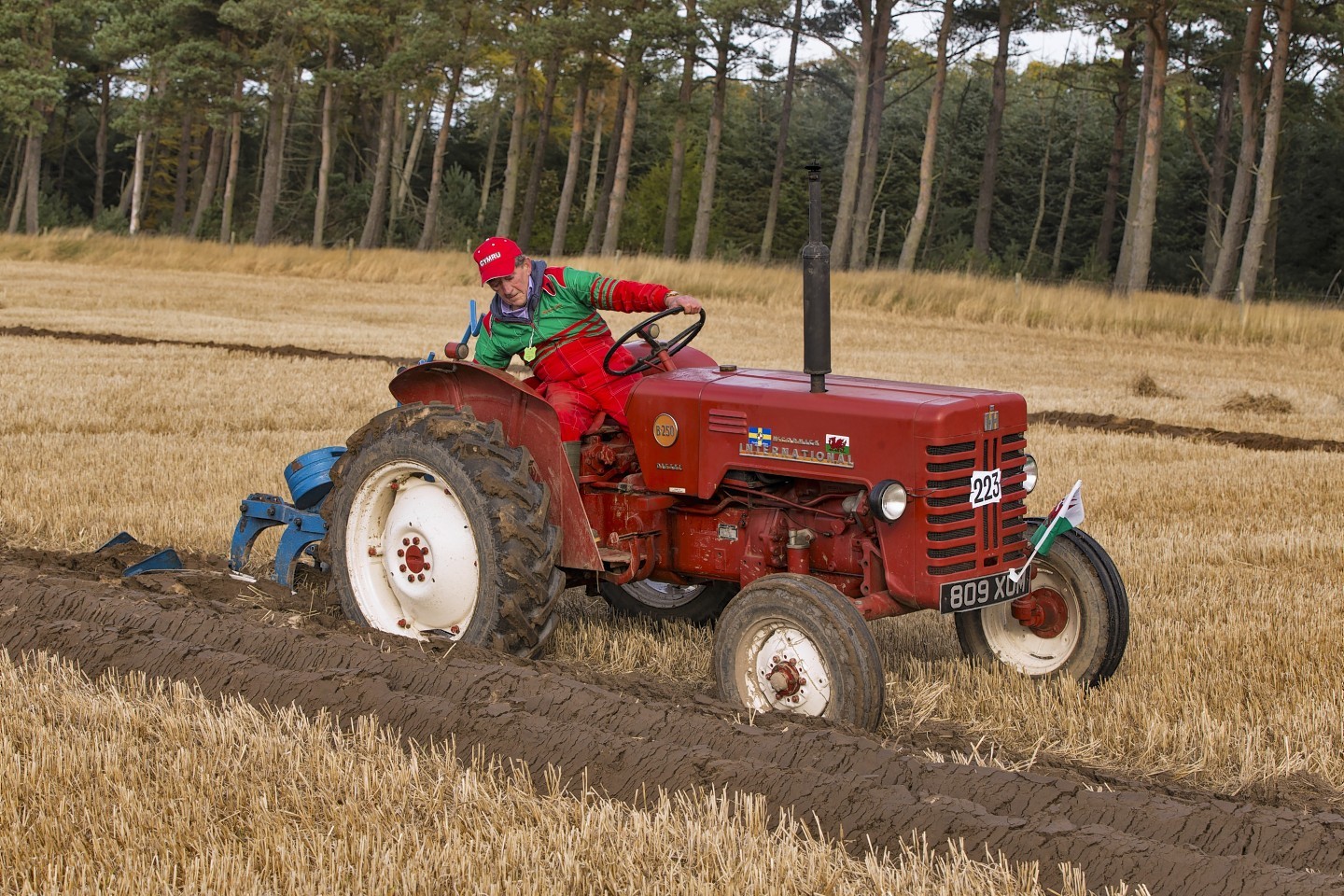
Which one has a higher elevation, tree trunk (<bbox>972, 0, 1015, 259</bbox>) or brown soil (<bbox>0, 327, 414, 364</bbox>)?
tree trunk (<bbox>972, 0, 1015, 259</bbox>)

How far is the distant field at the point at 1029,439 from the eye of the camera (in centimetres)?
514

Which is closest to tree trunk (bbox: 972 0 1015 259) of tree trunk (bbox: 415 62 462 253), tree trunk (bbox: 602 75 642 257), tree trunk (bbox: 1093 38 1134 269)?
tree trunk (bbox: 1093 38 1134 269)

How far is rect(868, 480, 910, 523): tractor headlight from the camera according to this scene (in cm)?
473

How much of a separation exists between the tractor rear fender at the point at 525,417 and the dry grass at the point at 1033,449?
26.7 inches

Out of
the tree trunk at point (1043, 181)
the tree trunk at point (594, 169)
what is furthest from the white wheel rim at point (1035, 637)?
the tree trunk at point (594, 169)

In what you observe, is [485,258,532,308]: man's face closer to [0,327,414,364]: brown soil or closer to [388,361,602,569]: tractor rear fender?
[388,361,602,569]: tractor rear fender

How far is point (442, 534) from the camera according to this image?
218 inches

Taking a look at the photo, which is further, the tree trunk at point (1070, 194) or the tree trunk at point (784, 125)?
the tree trunk at point (1070, 194)

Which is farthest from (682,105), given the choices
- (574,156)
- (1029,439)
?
(1029,439)

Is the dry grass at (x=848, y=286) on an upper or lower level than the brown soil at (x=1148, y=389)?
upper

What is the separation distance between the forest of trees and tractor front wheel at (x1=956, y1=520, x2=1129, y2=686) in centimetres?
2118

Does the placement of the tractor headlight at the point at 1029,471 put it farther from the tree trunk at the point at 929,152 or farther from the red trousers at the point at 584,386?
the tree trunk at the point at 929,152

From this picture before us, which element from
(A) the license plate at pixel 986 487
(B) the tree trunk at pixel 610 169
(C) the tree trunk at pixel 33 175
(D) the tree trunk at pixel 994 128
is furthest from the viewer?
(C) the tree trunk at pixel 33 175

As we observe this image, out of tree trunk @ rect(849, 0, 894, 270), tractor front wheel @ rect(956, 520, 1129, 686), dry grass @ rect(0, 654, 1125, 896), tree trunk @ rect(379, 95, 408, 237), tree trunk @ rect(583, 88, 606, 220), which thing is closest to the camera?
dry grass @ rect(0, 654, 1125, 896)
